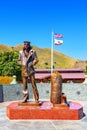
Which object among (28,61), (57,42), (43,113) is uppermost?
(57,42)

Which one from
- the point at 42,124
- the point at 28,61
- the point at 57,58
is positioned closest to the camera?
the point at 42,124

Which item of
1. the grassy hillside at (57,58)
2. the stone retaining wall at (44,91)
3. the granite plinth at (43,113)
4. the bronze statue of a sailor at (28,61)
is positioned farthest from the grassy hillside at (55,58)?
the granite plinth at (43,113)

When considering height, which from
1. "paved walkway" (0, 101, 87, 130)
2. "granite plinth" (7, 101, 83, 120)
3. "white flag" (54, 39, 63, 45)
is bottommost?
"paved walkway" (0, 101, 87, 130)

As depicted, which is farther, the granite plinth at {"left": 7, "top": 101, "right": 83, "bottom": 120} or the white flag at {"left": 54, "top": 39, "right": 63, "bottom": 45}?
the white flag at {"left": 54, "top": 39, "right": 63, "bottom": 45}

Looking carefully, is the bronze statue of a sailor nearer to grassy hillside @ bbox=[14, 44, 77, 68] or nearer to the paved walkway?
the paved walkway

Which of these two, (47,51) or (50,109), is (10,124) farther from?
(47,51)

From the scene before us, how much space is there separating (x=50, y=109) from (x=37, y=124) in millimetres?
1226

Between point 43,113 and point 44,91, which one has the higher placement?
point 44,91

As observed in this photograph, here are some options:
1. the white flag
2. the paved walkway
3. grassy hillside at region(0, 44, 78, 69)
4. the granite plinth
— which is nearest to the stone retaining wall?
the white flag

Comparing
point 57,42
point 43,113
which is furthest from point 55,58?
point 43,113

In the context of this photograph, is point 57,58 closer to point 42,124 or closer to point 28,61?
point 28,61

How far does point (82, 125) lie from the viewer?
1233 centimetres

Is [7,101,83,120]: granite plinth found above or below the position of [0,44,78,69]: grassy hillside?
below

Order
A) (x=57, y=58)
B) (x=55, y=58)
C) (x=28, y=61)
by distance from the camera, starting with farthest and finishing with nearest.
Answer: (x=57, y=58)
(x=55, y=58)
(x=28, y=61)
